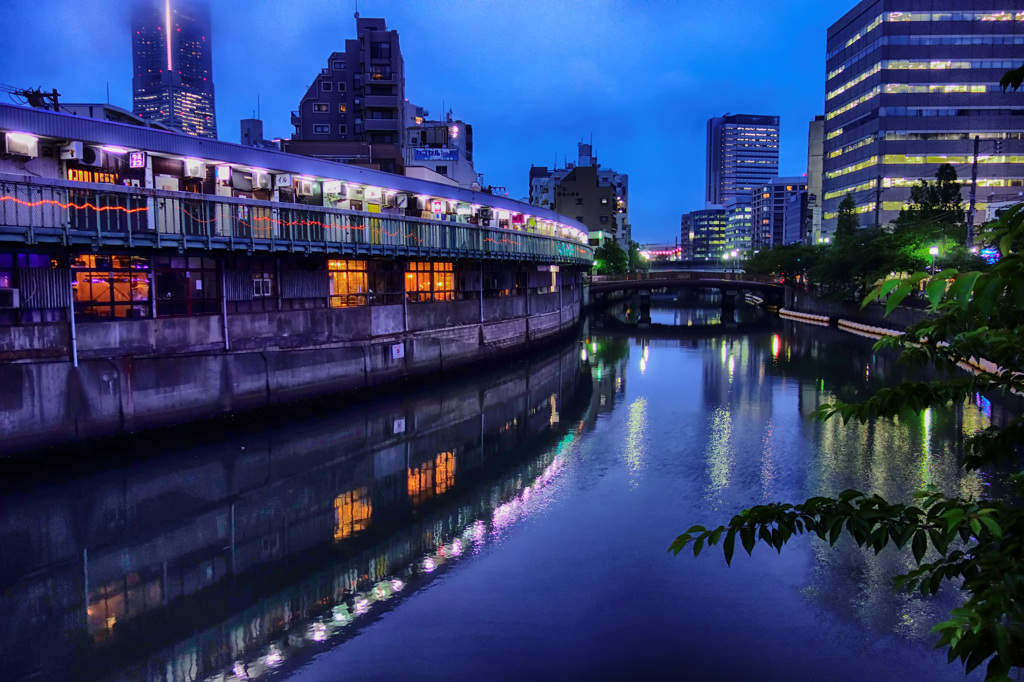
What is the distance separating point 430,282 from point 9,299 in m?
23.8

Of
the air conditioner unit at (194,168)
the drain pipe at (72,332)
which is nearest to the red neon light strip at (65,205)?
the drain pipe at (72,332)

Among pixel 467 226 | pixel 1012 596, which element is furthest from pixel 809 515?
pixel 467 226

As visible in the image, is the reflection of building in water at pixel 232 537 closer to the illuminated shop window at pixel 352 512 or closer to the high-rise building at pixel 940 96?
the illuminated shop window at pixel 352 512

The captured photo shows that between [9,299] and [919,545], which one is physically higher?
[9,299]

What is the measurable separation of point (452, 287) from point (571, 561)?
3186 cm

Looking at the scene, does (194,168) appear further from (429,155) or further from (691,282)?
(691,282)

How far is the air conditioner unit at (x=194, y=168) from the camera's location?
29.8 m

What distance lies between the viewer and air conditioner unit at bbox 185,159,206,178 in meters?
29.8

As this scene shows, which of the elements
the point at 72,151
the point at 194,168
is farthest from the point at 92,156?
the point at 194,168

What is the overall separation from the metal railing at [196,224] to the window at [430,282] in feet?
7.79

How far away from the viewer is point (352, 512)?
20109 millimetres

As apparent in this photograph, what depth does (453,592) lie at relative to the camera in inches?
583

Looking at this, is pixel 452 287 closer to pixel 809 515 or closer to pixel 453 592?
pixel 453 592

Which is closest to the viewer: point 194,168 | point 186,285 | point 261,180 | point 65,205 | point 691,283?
point 65,205
